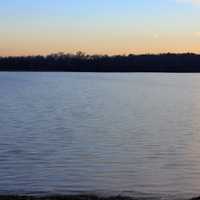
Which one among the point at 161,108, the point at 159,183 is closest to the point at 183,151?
the point at 159,183

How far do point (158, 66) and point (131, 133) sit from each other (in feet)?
524

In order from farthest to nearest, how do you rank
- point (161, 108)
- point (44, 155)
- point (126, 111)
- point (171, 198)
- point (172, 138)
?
point (161, 108) < point (126, 111) < point (172, 138) < point (44, 155) < point (171, 198)

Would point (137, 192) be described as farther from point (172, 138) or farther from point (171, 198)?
point (172, 138)

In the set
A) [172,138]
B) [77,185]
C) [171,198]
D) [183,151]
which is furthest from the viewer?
[172,138]

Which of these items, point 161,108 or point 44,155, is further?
point 161,108

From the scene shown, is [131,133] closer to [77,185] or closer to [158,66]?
[77,185]

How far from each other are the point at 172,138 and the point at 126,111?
18942 mm

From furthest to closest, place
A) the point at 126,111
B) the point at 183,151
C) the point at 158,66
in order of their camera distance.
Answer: the point at 158,66 → the point at 126,111 → the point at 183,151

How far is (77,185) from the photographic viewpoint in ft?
64.4

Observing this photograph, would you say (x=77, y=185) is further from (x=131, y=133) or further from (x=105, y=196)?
(x=131, y=133)

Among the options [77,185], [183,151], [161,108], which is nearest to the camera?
[77,185]

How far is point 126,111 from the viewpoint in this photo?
168 feet

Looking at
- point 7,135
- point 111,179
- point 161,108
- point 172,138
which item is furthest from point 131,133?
point 161,108

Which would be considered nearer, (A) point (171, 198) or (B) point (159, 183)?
(A) point (171, 198)
